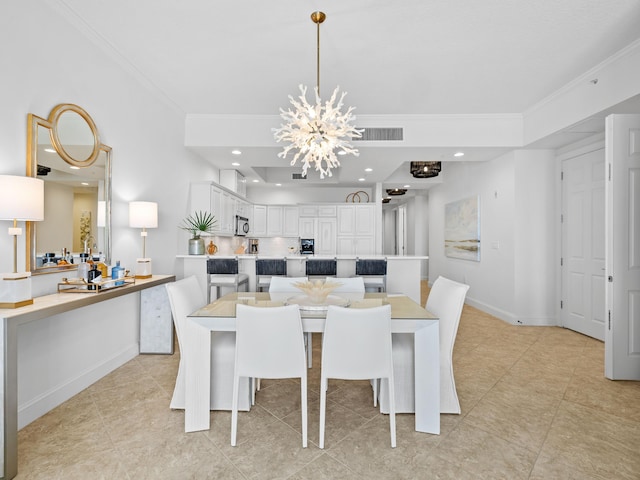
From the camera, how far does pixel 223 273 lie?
4281 millimetres

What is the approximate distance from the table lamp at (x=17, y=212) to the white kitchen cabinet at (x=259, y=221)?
5.63 metres

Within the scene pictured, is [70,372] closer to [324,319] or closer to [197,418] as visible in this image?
[197,418]

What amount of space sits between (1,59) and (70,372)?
218cm

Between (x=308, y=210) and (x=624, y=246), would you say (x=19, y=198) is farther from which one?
(x=308, y=210)

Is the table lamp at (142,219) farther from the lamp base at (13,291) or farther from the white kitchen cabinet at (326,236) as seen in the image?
the white kitchen cabinet at (326,236)

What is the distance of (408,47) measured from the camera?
283cm

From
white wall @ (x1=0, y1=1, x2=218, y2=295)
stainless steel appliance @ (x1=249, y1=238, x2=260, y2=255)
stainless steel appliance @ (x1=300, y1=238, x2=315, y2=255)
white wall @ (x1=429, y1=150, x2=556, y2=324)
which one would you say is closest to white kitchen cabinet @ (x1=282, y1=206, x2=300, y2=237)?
stainless steel appliance @ (x1=300, y1=238, x2=315, y2=255)

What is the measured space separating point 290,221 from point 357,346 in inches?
235

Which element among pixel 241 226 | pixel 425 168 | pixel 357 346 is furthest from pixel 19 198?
pixel 425 168

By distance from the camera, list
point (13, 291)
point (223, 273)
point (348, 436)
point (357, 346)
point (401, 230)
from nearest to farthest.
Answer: point (13, 291)
point (357, 346)
point (348, 436)
point (223, 273)
point (401, 230)

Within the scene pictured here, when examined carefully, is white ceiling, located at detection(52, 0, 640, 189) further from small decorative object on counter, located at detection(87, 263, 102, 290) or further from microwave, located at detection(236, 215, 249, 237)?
microwave, located at detection(236, 215, 249, 237)

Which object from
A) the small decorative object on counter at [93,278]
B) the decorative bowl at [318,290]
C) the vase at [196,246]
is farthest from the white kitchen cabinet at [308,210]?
the small decorative object on counter at [93,278]

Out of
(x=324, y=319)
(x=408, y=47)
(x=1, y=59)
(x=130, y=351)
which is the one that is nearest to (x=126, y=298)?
(x=130, y=351)

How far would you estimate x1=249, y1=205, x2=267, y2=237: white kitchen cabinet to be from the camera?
755 centimetres
